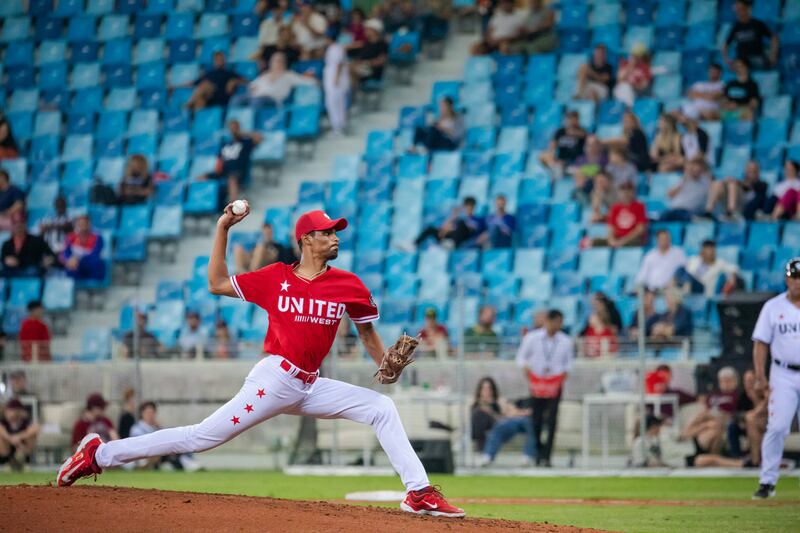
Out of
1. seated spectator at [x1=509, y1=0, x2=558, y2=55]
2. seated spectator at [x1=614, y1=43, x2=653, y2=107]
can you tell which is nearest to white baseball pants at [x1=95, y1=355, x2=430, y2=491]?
seated spectator at [x1=614, y1=43, x2=653, y2=107]

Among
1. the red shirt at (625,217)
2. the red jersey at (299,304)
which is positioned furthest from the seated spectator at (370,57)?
the red jersey at (299,304)

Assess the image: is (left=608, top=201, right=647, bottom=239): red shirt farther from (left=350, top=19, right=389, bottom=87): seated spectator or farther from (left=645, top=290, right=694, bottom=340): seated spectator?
(left=350, top=19, right=389, bottom=87): seated spectator

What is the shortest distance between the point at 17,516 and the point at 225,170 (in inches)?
632

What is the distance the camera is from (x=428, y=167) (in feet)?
74.7

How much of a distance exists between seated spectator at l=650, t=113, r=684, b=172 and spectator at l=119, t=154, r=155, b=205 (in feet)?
29.8

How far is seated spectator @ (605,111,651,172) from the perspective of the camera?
824 inches

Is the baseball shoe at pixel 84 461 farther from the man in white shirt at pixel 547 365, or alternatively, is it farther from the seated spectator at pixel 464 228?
the seated spectator at pixel 464 228

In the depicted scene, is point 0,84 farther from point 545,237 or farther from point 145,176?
point 545,237

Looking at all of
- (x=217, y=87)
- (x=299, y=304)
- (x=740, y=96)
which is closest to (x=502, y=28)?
(x=740, y=96)

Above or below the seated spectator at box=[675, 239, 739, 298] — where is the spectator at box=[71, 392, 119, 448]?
below

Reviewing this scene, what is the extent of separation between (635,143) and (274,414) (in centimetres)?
1345

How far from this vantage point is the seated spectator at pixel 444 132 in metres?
22.8

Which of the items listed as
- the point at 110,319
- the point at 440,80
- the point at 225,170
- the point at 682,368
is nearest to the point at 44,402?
the point at 110,319

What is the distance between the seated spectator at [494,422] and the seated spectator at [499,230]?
429cm
